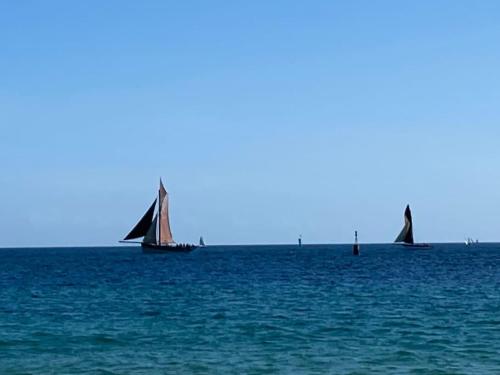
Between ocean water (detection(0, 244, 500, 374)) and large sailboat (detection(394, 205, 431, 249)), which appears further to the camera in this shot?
large sailboat (detection(394, 205, 431, 249))

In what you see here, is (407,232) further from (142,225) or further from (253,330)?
(253,330)

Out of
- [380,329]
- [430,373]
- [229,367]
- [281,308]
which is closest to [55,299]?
[281,308]

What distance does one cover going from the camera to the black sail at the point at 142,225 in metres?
150

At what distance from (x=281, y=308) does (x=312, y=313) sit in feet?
10.6

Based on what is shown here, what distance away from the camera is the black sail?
150 metres

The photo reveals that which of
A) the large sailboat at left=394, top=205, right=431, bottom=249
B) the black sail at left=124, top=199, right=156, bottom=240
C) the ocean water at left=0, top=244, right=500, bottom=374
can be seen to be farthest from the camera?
the large sailboat at left=394, top=205, right=431, bottom=249

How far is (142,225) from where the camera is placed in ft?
493

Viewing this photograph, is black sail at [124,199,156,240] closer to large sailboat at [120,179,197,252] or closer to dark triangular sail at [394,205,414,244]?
large sailboat at [120,179,197,252]

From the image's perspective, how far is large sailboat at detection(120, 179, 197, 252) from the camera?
150 m

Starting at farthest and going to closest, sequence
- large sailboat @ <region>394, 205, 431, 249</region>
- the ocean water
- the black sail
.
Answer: large sailboat @ <region>394, 205, 431, 249</region> → the black sail → the ocean water

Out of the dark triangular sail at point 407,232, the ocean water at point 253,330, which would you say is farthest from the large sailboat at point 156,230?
the ocean water at point 253,330

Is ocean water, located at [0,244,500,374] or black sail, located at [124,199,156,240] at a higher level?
black sail, located at [124,199,156,240]

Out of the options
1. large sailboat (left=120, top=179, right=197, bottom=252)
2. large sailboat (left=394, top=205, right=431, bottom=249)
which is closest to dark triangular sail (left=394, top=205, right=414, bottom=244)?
large sailboat (left=394, top=205, right=431, bottom=249)

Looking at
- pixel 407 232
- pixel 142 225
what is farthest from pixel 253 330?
pixel 407 232
